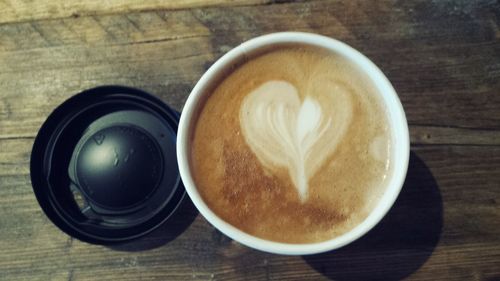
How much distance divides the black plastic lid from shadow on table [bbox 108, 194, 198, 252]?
0.03 m

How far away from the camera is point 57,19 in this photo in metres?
0.98

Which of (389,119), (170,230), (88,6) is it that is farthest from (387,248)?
(88,6)

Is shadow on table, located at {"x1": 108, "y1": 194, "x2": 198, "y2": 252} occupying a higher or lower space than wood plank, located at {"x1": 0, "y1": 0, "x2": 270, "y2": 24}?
lower

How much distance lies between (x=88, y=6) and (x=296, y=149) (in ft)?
1.66

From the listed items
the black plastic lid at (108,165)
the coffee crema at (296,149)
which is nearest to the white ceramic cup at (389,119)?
the coffee crema at (296,149)

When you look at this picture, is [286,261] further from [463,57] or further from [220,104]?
[463,57]

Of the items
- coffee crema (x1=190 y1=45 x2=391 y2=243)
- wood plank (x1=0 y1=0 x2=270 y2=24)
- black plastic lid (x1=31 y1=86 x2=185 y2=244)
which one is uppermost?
wood plank (x1=0 y1=0 x2=270 y2=24)

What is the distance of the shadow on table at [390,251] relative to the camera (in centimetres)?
92

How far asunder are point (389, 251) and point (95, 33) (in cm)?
69

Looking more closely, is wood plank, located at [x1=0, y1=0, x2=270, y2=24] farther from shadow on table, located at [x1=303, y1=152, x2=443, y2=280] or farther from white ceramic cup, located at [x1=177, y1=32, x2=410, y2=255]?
shadow on table, located at [x1=303, y1=152, x2=443, y2=280]

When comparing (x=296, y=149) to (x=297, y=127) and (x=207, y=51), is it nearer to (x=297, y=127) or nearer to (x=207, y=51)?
(x=297, y=127)

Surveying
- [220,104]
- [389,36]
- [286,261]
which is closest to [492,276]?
[286,261]

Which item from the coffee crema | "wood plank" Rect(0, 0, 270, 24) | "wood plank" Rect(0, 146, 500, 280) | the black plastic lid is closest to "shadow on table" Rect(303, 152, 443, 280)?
"wood plank" Rect(0, 146, 500, 280)

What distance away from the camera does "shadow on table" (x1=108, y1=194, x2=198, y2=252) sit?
92cm
